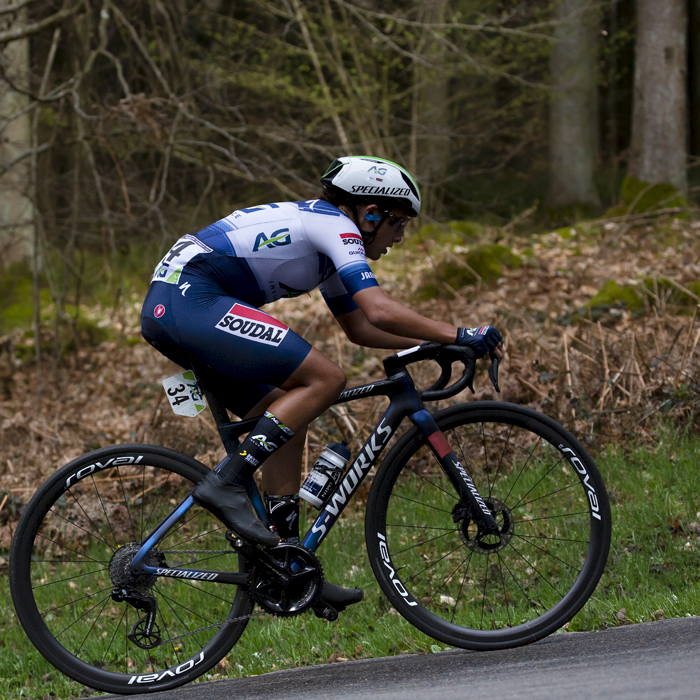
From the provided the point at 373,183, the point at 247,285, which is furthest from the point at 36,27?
the point at 373,183

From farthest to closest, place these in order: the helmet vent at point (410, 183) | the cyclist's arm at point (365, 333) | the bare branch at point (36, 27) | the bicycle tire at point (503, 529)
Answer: the bare branch at point (36, 27), the cyclist's arm at point (365, 333), the helmet vent at point (410, 183), the bicycle tire at point (503, 529)

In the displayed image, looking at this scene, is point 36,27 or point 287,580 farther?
point 36,27

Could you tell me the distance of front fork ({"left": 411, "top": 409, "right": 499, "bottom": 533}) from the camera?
11.4 feet

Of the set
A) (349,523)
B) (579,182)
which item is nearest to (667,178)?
(579,182)

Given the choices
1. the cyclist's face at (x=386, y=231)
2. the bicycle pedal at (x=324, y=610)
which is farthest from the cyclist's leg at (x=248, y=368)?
the cyclist's face at (x=386, y=231)

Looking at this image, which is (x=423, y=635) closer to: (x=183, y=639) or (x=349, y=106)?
(x=183, y=639)

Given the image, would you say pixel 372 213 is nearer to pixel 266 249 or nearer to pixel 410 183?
pixel 410 183

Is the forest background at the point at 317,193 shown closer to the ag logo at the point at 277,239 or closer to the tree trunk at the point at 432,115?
the tree trunk at the point at 432,115

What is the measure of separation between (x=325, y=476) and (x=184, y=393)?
69 centimetres

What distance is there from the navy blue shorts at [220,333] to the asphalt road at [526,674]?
124 cm

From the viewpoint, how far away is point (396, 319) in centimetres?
323

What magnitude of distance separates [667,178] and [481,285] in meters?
4.85

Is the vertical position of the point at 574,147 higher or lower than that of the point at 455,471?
lower

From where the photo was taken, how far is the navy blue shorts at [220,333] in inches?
132
